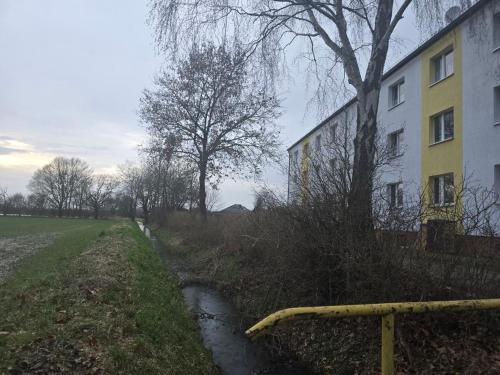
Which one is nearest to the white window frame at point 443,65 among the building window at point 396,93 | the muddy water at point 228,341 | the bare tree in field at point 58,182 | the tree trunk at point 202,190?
the building window at point 396,93

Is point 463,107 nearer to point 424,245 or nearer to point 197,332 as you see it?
point 424,245

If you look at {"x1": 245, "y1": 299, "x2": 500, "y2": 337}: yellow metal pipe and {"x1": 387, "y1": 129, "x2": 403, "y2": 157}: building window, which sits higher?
{"x1": 387, "y1": 129, "x2": 403, "y2": 157}: building window

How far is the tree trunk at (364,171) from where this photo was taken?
761 cm

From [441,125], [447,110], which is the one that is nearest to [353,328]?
[447,110]

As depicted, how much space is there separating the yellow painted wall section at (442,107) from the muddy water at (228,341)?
9.50m

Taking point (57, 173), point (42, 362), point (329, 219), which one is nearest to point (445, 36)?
point (329, 219)

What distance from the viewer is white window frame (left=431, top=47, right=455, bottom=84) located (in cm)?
1901

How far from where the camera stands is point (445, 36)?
1886cm

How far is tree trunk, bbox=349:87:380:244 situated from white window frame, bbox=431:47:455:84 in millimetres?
9843

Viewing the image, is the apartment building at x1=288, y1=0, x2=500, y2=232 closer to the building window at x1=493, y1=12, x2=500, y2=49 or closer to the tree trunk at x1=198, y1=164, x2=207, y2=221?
the building window at x1=493, y1=12, x2=500, y2=49

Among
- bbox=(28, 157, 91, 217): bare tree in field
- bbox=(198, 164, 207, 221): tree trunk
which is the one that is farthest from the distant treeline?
bbox=(198, 164, 207, 221): tree trunk

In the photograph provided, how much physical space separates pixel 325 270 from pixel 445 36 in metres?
15.0

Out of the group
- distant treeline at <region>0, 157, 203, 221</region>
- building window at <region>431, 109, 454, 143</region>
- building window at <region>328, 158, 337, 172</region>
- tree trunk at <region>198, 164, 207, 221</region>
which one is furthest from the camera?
distant treeline at <region>0, 157, 203, 221</region>

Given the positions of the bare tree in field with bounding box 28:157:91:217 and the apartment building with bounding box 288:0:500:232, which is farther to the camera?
the bare tree in field with bounding box 28:157:91:217
